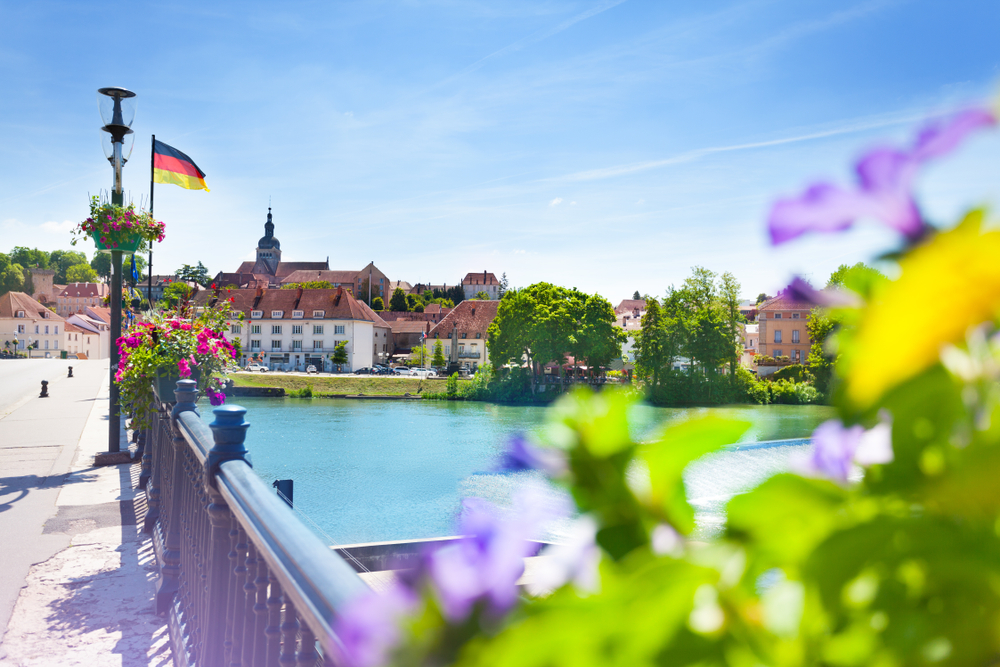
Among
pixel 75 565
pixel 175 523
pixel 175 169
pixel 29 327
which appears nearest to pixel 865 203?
pixel 175 523

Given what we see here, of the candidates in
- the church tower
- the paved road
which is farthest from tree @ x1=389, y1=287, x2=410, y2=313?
the paved road

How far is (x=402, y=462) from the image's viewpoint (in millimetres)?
29297

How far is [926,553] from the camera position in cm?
29

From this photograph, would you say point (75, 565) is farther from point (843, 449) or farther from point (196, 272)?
point (196, 272)

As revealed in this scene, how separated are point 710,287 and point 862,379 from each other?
190ft

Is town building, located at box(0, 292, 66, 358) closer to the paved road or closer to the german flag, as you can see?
the paved road

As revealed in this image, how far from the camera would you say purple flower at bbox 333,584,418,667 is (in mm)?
295

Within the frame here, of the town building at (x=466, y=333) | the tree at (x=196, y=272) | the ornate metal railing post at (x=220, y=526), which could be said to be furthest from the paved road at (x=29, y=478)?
the tree at (x=196, y=272)

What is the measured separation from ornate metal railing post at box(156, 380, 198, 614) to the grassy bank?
50.3 m

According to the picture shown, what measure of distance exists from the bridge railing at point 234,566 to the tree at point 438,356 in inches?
2701

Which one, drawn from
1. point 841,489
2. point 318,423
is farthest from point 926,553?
point 318,423

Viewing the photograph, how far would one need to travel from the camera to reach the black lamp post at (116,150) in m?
7.99

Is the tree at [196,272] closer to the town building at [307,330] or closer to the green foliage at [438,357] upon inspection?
the town building at [307,330]

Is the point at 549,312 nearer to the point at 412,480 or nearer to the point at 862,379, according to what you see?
the point at 412,480
